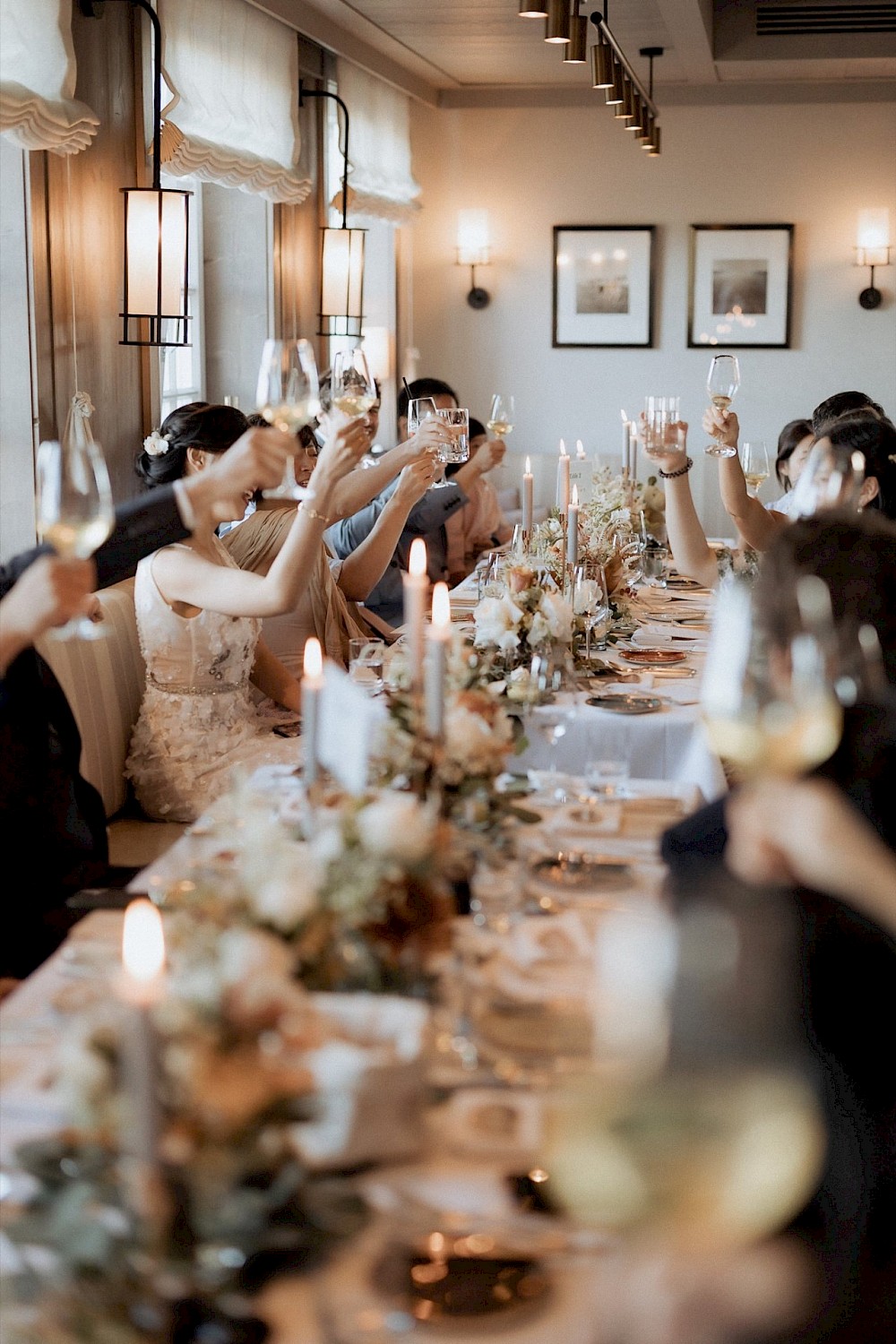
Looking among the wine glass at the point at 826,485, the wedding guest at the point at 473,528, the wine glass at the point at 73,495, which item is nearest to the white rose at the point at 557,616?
the wine glass at the point at 826,485

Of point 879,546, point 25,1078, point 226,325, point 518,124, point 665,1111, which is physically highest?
point 518,124

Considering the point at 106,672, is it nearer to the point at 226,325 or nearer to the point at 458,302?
the point at 226,325

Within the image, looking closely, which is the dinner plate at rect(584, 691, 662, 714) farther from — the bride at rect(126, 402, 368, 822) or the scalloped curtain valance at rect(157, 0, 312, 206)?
the scalloped curtain valance at rect(157, 0, 312, 206)

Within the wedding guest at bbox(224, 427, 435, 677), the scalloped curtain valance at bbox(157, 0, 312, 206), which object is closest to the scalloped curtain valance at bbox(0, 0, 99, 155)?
the scalloped curtain valance at bbox(157, 0, 312, 206)

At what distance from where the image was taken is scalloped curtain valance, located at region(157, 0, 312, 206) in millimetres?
5008

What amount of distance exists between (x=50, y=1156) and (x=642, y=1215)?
0.40 meters

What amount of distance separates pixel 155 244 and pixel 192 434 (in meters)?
1.55

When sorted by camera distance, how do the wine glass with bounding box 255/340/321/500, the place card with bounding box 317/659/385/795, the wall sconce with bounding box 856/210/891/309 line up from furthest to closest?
the wall sconce with bounding box 856/210/891/309
the wine glass with bounding box 255/340/321/500
the place card with bounding box 317/659/385/795

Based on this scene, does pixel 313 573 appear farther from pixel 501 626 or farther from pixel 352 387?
pixel 352 387

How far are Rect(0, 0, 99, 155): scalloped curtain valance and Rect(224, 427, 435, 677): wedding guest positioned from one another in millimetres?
1040

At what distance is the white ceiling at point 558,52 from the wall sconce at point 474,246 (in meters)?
0.63

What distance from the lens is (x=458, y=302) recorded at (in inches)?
339

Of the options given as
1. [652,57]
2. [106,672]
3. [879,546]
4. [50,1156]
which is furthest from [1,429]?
[652,57]

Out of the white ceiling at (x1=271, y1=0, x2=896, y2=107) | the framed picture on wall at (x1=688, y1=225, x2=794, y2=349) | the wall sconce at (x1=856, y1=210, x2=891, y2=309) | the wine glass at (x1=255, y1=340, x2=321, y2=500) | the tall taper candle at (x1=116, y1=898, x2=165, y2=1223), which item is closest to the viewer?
the tall taper candle at (x1=116, y1=898, x2=165, y2=1223)
